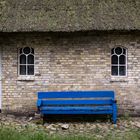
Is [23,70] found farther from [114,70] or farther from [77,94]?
[114,70]

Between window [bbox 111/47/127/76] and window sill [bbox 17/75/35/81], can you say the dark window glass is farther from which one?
window sill [bbox 17/75/35/81]

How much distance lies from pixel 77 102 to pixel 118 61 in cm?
196

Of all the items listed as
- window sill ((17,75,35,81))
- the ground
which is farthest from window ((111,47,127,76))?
window sill ((17,75,35,81))

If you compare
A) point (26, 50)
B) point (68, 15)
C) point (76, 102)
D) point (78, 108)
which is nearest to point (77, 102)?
point (76, 102)

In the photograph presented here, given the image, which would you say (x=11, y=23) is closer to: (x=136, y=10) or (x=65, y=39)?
(x=65, y=39)

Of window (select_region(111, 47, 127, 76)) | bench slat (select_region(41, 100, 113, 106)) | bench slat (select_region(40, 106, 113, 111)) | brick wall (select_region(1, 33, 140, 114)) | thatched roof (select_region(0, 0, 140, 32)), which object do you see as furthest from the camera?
window (select_region(111, 47, 127, 76))

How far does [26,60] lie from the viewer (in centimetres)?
1055

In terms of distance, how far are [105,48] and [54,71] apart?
5.61 feet

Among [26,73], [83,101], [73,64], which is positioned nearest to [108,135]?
[83,101]

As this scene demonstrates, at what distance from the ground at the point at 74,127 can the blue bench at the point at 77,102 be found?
0.35m

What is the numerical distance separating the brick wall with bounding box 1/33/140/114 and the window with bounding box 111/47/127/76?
16 cm

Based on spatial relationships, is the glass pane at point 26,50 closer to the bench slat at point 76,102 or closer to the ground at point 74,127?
the bench slat at point 76,102

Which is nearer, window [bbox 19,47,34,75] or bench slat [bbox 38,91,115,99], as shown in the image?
bench slat [bbox 38,91,115,99]

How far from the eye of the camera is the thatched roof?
388 inches
